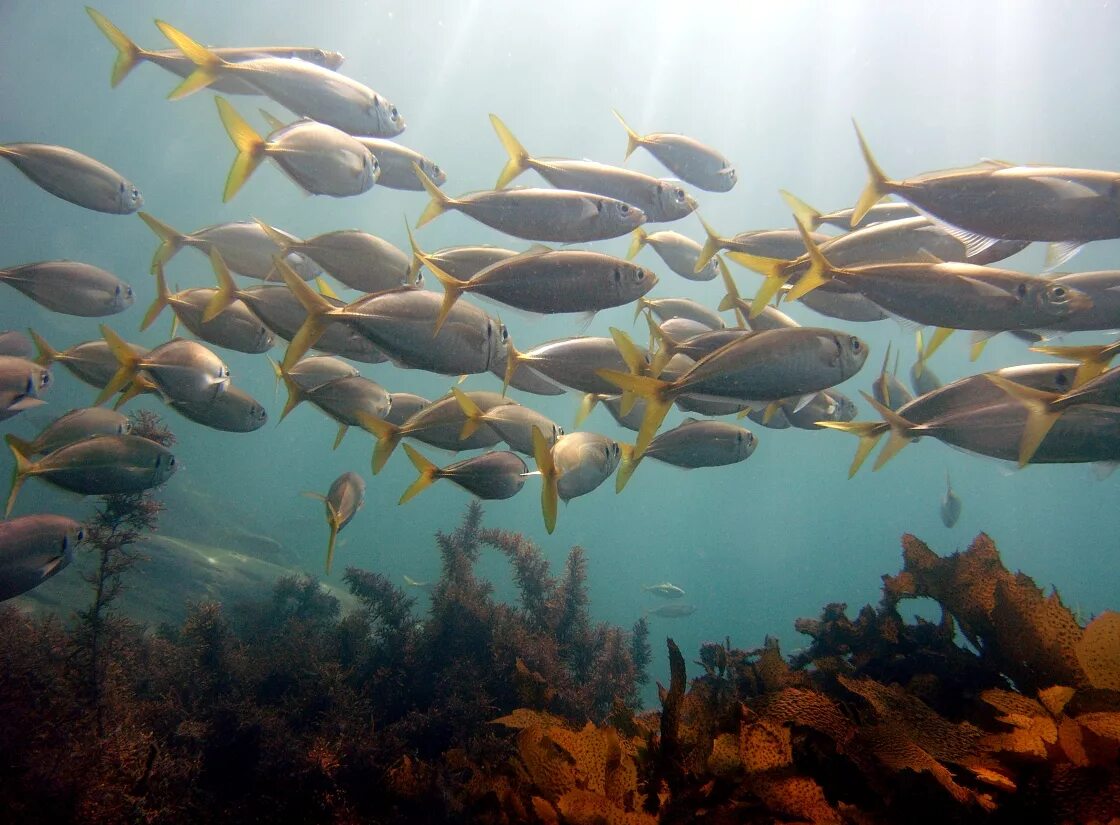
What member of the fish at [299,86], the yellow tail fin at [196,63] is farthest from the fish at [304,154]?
the yellow tail fin at [196,63]

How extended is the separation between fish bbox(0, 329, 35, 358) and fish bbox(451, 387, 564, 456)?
4102 mm

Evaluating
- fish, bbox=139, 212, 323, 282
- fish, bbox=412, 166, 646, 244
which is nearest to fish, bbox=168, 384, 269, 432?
fish, bbox=139, 212, 323, 282

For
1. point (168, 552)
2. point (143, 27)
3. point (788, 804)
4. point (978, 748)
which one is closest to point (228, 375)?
point (788, 804)

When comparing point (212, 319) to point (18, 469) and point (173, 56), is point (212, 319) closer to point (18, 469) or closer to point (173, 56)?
point (18, 469)

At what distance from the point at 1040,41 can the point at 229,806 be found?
33.2 meters

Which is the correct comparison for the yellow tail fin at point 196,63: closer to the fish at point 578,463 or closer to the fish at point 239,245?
the fish at point 239,245

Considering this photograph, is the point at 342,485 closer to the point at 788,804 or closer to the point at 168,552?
the point at 788,804

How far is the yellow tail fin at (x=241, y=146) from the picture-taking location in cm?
339

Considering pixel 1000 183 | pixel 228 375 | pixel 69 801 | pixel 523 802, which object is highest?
pixel 1000 183

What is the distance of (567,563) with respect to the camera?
7.73 m

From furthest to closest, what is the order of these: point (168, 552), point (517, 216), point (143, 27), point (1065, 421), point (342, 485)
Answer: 1. point (143, 27)
2. point (168, 552)
3. point (342, 485)
4. point (517, 216)
5. point (1065, 421)

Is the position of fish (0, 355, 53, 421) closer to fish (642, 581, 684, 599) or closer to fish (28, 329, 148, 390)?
fish (28, 329, 148, 390)

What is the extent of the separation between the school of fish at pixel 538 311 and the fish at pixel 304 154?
16 mm

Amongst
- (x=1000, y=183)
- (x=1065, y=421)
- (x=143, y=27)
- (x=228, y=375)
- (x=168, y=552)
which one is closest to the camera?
(x=1000, y=183)
